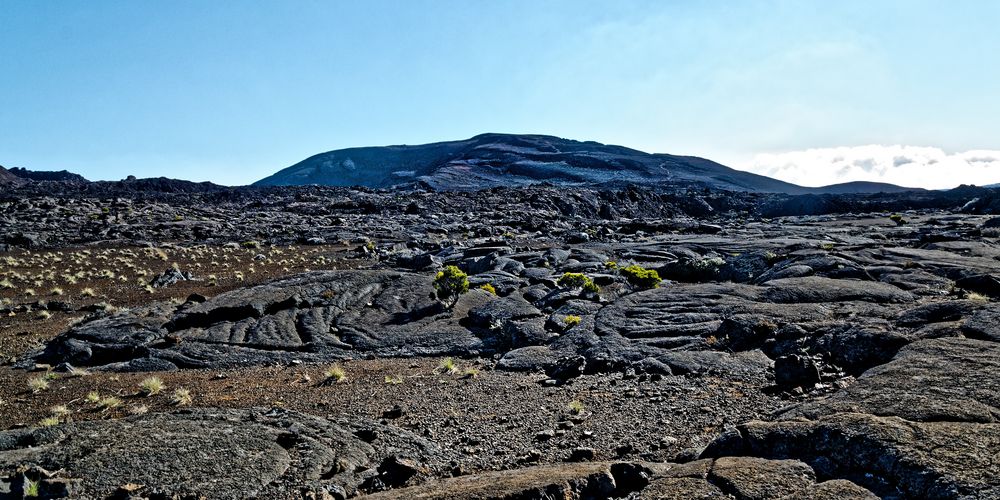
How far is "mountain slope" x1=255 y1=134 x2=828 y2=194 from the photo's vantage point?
140 m

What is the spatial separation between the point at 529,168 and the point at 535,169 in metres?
1.80

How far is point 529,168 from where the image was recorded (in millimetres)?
148250

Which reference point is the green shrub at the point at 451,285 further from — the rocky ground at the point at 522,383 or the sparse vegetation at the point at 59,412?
the sparse vegetation at the point at 59,412

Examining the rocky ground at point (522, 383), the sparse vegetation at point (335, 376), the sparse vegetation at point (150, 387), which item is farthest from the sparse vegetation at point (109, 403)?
the sparse vegetation at point (335, 376)

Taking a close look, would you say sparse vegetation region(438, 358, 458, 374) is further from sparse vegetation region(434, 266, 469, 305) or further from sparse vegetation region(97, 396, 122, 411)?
sparse vegetation region(97, 396, 122, 411)

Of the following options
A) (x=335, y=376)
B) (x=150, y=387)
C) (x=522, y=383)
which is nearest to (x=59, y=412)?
(x=150, y=387)

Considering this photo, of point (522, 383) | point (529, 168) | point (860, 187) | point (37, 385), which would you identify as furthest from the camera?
point (860, 187)

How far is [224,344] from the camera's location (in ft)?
59.4

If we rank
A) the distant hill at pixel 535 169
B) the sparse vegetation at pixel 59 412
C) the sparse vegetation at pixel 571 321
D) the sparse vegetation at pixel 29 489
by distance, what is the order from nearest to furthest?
the sparse vegetation at pixel 29 489, the sparse vegetation at pixel 59 412, the sparse vegetation at pixel 571 321, the distant hill at pixel 535 169

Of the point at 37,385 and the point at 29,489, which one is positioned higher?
the point at 29,489

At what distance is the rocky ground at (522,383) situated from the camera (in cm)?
739

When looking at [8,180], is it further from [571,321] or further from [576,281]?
[571,321]

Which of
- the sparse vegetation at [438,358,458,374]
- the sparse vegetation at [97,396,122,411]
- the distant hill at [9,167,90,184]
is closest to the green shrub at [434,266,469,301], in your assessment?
the sparse vegetation at [438,358,458,374]

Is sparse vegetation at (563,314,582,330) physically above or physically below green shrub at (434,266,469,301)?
below
